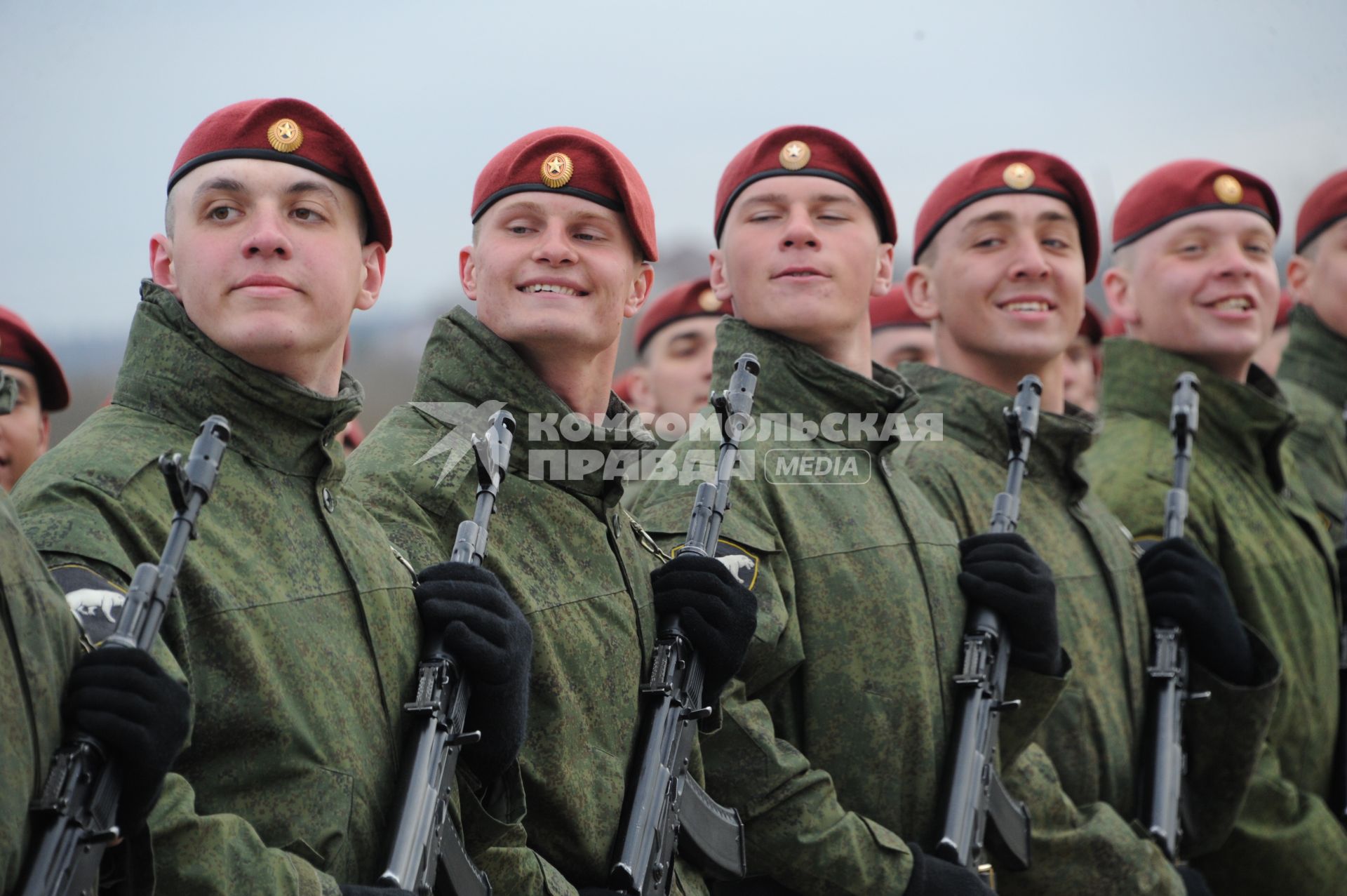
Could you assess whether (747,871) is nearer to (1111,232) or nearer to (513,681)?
(513,681)

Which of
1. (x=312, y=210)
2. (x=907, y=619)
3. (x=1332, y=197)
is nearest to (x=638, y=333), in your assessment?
(x=1332, y=197)

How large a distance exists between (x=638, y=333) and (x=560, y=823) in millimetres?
5548

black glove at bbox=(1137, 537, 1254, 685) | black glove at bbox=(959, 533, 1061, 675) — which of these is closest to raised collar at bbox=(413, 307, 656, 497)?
black glove at bbox=(959, 533, 1061, 675)

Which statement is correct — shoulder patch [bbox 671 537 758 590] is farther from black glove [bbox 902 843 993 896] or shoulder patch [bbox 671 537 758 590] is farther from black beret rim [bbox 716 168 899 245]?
black beret rim [bbox 716 168 899 245]

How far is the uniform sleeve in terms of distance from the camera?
5543 millimetres

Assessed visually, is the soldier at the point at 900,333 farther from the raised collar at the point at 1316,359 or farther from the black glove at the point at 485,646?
the black glove at the point at 485,646

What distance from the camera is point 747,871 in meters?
4.84

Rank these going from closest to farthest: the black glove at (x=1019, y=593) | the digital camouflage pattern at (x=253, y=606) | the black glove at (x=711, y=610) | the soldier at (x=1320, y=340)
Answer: the digital camouflage pattern at (x=253, y=606) → the black glove at (x=711, y=610) → the black glove at (x=1019, y=593) → the soldier at (x=1320, y=340)

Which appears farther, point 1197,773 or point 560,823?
point 1197,773

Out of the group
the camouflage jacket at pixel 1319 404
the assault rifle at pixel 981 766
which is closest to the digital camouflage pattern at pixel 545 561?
the assault rifle at pixel 981 766

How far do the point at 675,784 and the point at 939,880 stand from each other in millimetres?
961

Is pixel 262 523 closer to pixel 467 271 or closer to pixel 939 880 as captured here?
pixel 467 271

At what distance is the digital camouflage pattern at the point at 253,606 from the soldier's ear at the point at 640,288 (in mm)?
1297

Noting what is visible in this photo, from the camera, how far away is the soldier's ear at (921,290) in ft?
21.7
